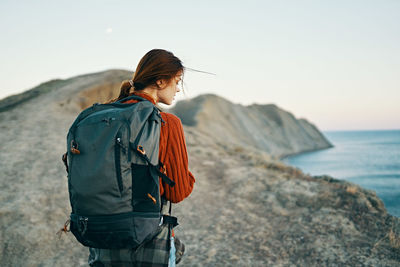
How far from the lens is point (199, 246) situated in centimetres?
456

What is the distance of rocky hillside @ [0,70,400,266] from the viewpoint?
418cm

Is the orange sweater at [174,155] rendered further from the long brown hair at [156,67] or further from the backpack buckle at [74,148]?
the backpack buckle at [74,148]

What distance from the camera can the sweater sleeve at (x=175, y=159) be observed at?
1592 mm

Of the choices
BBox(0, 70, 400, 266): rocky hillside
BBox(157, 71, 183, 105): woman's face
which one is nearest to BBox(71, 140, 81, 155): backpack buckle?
BBox(157, 71, 183, 105): woman's face

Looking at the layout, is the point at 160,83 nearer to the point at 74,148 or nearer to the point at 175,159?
the point at 175,159

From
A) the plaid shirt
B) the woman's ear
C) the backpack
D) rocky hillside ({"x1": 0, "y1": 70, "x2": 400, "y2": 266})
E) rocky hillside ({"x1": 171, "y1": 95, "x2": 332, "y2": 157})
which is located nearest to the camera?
the backpack

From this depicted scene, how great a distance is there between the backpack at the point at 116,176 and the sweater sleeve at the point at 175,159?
0.30ft

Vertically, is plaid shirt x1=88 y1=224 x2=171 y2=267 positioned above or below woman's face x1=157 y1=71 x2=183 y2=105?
below

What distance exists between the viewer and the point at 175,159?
1.60 metres

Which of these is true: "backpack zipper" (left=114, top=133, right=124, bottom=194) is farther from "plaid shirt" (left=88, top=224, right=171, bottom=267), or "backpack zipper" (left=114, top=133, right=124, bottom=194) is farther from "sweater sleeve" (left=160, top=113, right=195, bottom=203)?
"plaid shirt" (left=88, top=224, right=171, bottom=267)

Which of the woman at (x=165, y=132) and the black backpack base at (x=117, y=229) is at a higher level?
the woman at (x=165, y=132)

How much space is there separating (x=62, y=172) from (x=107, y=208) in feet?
18.8

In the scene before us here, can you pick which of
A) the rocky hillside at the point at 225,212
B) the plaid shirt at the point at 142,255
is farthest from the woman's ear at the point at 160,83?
the rocky hillside at the point at 225,212

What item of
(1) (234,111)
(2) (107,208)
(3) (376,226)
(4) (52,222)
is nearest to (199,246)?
(4) (52,222)
